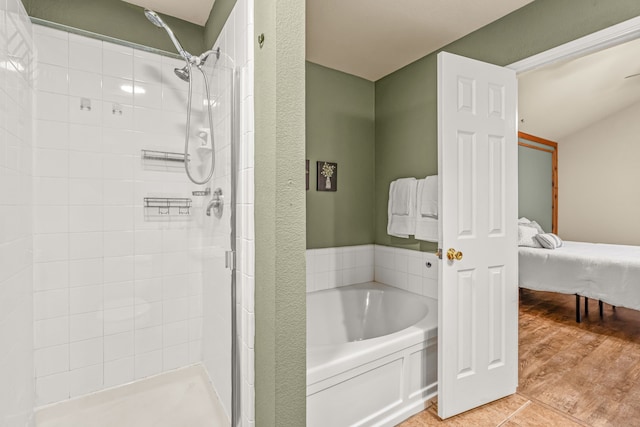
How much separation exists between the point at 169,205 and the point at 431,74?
2.20m

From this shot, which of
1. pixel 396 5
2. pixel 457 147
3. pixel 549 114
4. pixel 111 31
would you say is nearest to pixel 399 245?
pixel 457 147

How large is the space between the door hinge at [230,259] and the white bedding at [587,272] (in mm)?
3691

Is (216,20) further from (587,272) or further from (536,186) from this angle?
A: (536,186)

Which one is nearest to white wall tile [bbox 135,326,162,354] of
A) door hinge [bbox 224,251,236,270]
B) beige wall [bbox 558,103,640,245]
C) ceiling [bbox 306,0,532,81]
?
door hinge [bbox 224,251,236,270]

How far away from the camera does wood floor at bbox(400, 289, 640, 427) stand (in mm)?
1869

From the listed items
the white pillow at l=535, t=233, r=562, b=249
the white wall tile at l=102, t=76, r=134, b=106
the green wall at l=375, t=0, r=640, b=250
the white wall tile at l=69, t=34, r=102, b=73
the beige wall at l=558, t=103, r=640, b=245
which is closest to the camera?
the white wall tile at l=69, t=34, r=102, b=73

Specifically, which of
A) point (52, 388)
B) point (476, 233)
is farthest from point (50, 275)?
point (476, 233)

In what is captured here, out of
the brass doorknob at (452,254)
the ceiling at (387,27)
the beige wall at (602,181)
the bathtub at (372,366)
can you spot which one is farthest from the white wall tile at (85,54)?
the beige wall at (602,181)

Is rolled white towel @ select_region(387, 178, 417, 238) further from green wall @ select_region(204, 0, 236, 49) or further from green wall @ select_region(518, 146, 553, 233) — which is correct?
green wall @ select_region(518, 146, 553, 233)

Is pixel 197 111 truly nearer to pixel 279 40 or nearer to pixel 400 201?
pixel 279 40

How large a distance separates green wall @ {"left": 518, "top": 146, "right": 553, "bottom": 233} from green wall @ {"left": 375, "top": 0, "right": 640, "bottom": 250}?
320 cm

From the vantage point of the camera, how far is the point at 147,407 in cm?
147

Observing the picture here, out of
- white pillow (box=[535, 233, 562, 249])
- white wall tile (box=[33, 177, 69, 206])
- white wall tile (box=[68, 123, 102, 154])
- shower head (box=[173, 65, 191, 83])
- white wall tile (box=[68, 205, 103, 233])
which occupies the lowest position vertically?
white pillow (box=[535, 233, 562, 249])

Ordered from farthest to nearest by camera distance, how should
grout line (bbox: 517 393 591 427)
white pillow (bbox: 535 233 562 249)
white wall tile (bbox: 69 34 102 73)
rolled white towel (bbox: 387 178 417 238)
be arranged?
1. white pillow (bbox: 535 233 562 249)
2. rolled white towel (bbox: 387 178 417 238)
3. grout line (bbox: 517 393 591 427)
4. white wall tile (bbox: 69 34 102 73)
